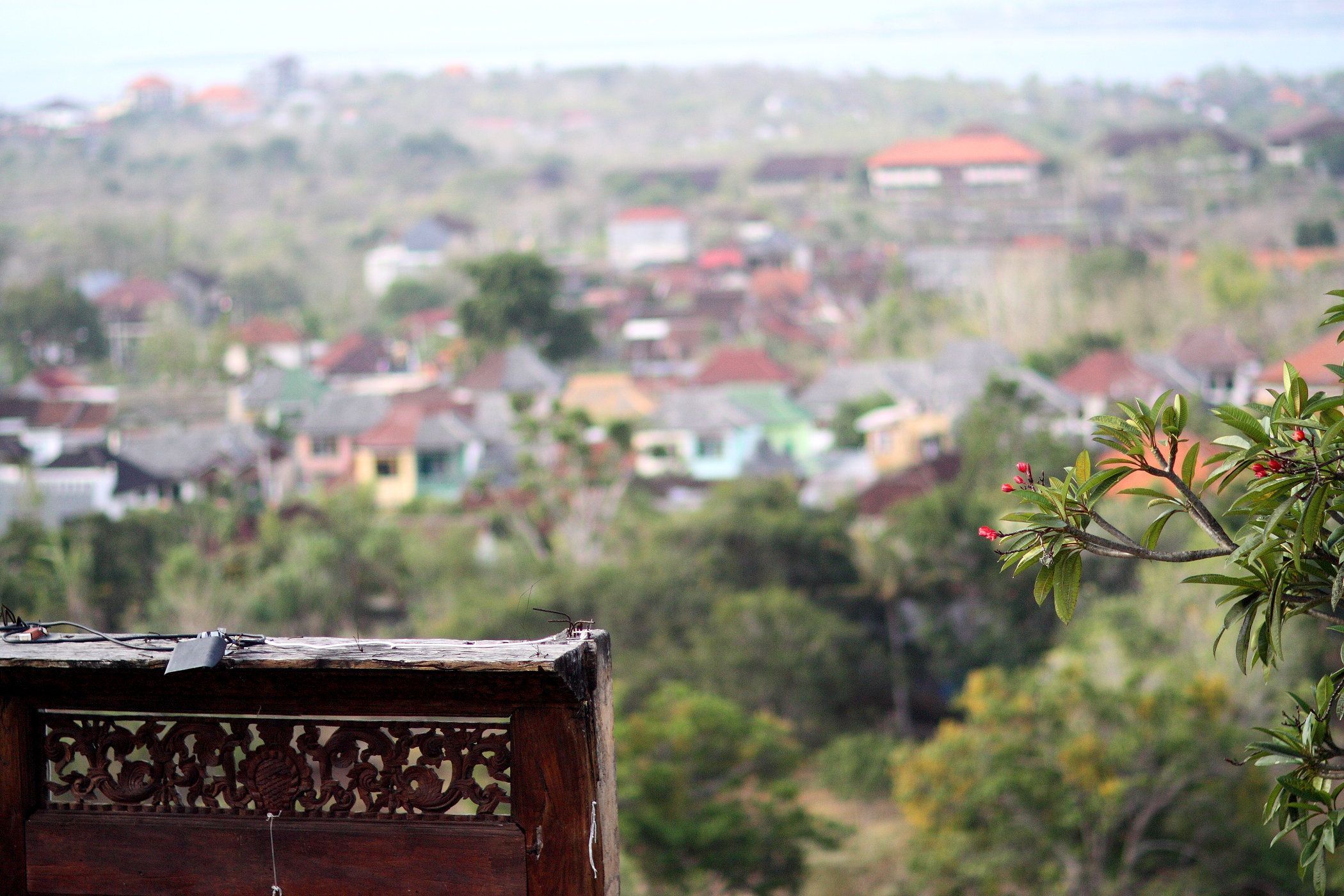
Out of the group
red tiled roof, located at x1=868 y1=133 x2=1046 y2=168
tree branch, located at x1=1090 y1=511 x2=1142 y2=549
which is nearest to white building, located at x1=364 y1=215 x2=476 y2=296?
red tiled roof, located at x1=868 y1=133 x2=1046 y2=168

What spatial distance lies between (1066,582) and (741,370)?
27.9m

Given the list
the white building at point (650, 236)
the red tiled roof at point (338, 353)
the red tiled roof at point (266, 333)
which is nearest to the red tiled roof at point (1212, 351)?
the red tiled roof at point (338, 353)

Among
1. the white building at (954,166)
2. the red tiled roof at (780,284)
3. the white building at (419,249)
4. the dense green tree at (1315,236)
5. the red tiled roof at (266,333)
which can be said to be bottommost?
the red tiled roof at (266,333)

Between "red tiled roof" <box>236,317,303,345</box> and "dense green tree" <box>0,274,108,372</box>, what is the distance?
310 centimetres

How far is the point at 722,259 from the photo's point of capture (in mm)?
42531

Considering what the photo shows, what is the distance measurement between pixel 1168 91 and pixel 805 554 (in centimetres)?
5595

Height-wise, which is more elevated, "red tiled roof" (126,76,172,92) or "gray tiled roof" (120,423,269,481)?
"red tiled roof" (126,76,172,92)

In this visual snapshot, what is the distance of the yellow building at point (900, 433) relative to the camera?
76.6ft

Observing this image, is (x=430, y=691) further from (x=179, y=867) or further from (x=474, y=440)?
(x=474, y=440)

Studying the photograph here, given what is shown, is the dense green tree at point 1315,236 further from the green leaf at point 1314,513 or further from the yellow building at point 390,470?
the green leaf at point 1314,513

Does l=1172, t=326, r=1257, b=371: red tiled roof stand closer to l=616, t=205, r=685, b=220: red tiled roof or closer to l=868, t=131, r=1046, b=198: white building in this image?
l=616, t=205, r=685, b=220: red tiled roof

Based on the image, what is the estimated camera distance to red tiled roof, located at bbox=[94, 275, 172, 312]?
121 feet

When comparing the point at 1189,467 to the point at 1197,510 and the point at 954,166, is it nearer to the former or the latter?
the point at 1197,510

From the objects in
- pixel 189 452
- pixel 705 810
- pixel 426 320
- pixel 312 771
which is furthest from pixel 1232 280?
pixel 312 771
